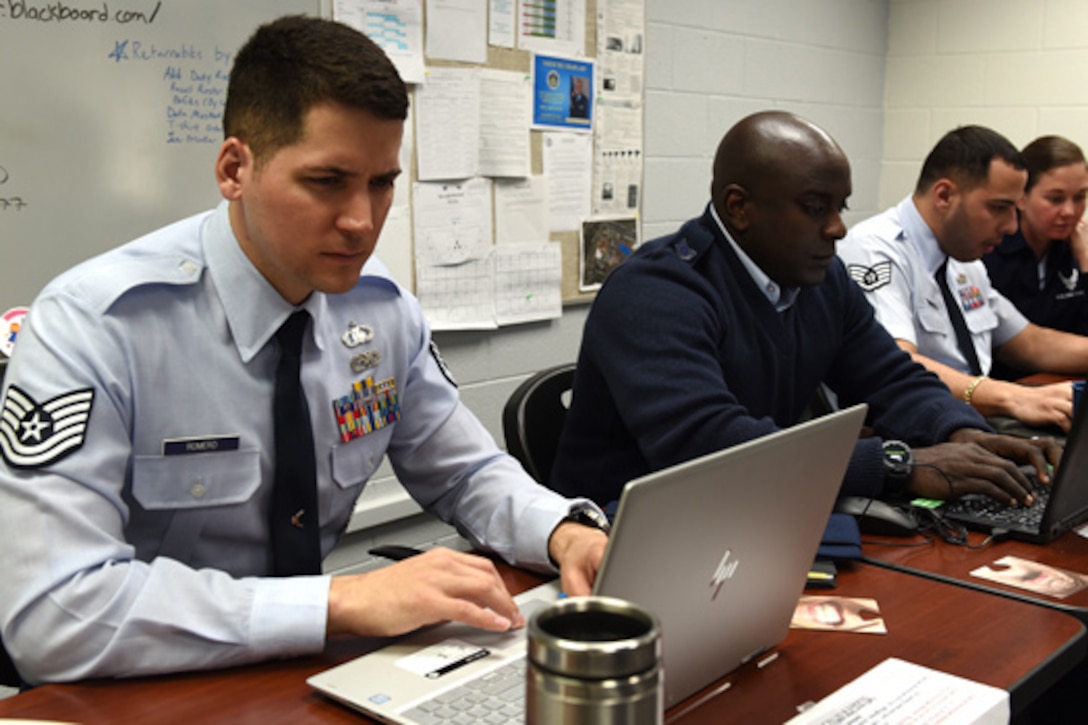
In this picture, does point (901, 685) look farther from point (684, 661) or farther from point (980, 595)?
point (980, 595)

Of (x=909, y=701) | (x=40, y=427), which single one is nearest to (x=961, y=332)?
(x=909, y=701)

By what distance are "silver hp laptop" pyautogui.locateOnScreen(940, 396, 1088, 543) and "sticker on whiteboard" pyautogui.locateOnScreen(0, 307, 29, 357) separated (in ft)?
5.69

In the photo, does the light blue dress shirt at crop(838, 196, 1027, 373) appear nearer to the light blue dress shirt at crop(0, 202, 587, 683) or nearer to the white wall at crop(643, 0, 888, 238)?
the white wall at crop(643, 0, 888, 238)

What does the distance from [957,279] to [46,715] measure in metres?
2.70

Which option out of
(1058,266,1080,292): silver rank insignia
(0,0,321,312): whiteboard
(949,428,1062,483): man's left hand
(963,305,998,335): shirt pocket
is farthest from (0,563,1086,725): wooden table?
(1058,266,1080,292): silver rank insignia

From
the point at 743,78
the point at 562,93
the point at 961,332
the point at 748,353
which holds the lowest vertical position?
the point at 961,332

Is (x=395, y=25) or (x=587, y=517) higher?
(x=395, y=25)

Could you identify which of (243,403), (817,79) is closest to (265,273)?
(243,403)

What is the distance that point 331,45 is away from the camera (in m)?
1.31

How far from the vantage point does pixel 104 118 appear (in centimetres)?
225

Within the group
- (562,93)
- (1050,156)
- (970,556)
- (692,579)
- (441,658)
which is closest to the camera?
(692,579)

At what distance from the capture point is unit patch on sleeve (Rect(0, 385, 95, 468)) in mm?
1124

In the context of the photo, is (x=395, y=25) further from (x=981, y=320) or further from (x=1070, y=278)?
(x=1070, y=278)

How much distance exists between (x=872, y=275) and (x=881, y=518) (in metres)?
1.37
